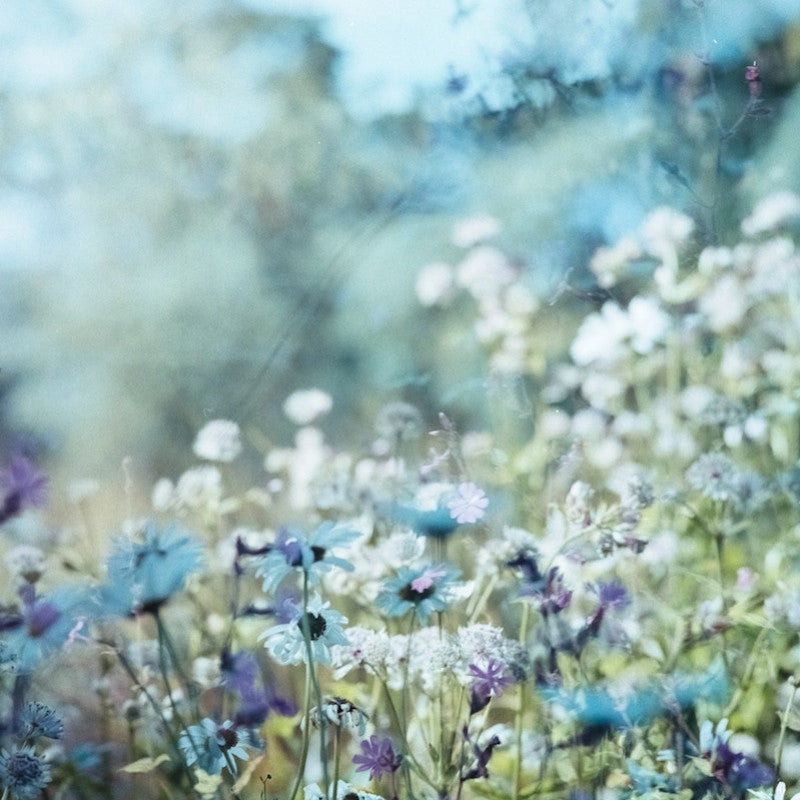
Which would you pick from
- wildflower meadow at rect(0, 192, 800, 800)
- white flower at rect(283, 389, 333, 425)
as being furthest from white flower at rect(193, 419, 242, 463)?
white flower at rect(283, 389, 333, 425)

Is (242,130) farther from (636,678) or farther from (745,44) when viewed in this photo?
(636,678)

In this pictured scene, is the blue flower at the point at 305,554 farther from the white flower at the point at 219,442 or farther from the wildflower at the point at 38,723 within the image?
the white flower at the point at 219,442

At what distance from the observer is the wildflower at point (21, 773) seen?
60 cm

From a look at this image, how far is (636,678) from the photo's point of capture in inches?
33.2

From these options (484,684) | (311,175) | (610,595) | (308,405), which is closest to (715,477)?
(610,595)

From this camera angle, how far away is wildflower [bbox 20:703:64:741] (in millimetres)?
625

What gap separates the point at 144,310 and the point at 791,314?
3.07ft

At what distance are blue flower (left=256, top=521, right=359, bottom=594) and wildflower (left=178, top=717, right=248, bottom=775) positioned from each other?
0.12 m

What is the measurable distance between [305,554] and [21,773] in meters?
0.22

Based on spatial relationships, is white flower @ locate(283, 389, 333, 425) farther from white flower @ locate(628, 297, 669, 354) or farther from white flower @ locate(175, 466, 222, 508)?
white flower @ locate(628, 297, 669, 354)

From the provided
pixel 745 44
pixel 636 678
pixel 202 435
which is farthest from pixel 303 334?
pixel 636 678

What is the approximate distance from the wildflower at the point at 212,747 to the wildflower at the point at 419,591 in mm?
141

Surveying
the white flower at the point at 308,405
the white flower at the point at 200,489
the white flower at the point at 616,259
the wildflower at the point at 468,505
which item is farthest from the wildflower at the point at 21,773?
the white flower at the point at 616,259

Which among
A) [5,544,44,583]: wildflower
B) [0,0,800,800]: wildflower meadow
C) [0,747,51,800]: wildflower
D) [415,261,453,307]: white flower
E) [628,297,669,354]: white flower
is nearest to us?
[0,747,51,800]: wildflower
